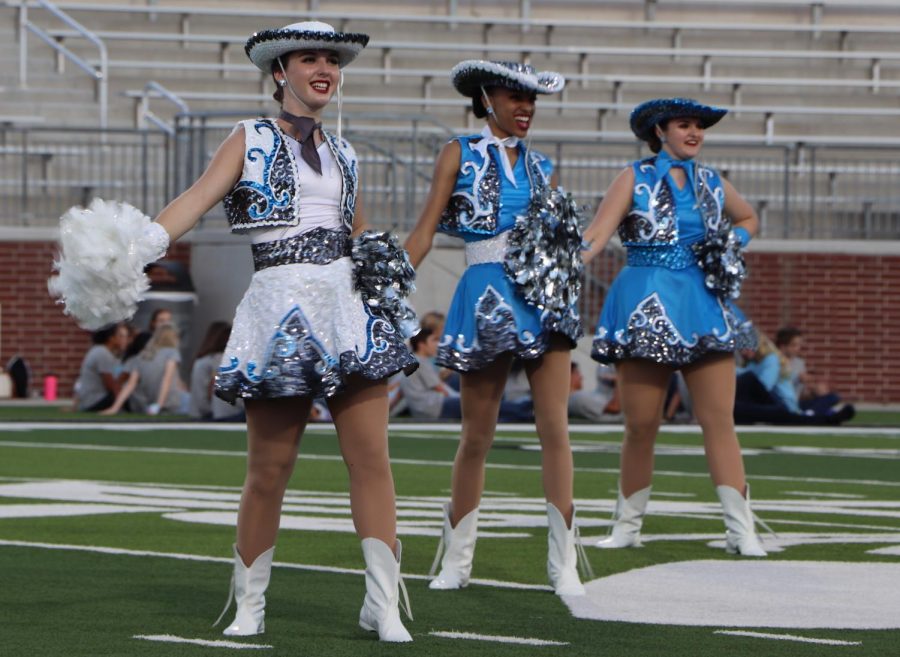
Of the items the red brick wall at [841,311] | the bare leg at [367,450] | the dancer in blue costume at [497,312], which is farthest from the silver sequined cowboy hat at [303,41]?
the red brick wall at [841,311]

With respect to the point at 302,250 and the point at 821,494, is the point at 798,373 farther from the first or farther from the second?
the point at 302,250

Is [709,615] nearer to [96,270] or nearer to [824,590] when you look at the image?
[824,590]

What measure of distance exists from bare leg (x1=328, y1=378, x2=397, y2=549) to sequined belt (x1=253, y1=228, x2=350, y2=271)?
0.37 m

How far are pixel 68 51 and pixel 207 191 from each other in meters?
20.2

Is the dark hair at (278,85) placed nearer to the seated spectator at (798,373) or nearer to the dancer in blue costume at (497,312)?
the dancer in blue costume at (497,312)

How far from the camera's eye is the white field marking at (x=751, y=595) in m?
6.02

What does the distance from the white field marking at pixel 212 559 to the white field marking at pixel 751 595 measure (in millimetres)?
274

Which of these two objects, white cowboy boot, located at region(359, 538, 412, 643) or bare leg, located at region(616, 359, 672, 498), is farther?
bare leg, located at region(616, 359, 672, 498)

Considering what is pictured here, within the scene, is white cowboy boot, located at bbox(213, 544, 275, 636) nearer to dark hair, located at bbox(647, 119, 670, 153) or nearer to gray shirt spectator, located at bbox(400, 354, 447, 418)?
dark hair, located at bbox(647, 119, 670, 153)

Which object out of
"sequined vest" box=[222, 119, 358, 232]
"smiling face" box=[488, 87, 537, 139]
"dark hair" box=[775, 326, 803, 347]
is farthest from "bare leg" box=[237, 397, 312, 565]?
"dark hair" box=[775, 326, 803, 347]

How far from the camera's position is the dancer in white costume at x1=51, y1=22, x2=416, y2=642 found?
5.47 meters

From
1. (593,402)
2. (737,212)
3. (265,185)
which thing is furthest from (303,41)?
(593,402)

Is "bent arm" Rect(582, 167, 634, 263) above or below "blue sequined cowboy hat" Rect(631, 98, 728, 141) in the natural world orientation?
below

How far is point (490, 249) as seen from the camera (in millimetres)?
6797
